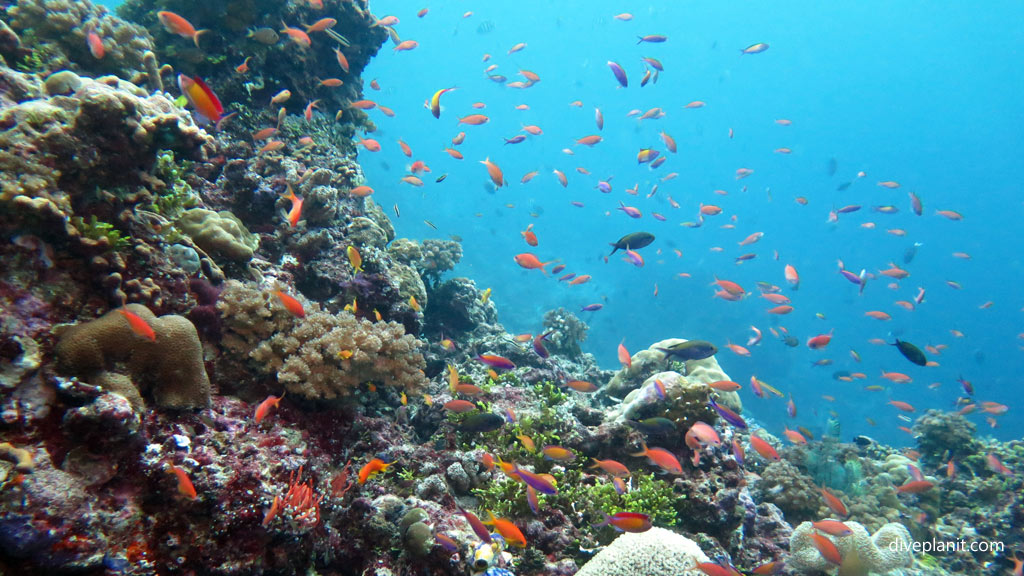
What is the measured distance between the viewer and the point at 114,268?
130 inches

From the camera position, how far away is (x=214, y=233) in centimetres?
484

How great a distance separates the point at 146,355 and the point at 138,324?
1.04 ft

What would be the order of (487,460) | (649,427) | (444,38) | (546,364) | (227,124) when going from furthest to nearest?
(444,38)
(546,364)
(227,124)
(649,427)
(487,460)

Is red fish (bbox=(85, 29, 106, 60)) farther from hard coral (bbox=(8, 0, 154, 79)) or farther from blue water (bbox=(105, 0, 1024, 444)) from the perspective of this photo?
blue water (bbox=(105, 0, 1024, 444))

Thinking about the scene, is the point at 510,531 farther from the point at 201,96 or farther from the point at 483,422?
the point at 201,96

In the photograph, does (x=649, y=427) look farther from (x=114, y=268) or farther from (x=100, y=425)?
(x=114, y=268)

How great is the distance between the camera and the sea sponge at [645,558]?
12.8 ft

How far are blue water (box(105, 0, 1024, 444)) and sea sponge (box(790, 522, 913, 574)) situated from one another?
2817 centimetres

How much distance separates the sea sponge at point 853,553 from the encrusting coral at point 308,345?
570 centimetres

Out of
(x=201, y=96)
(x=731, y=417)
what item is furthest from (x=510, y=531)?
(x=201, y=96)

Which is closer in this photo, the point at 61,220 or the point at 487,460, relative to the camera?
the point at 61,220

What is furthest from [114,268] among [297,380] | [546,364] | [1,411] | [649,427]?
[546,364]

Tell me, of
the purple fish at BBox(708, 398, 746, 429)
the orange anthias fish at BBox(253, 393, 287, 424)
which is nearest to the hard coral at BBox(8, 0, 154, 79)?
the orange anthias fish at BBox(253, 393, 287, 424)

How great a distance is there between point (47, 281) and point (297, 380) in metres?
1.93
